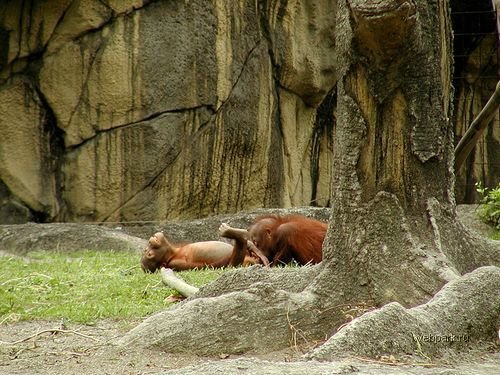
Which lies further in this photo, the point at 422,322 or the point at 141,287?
the point at 141,287

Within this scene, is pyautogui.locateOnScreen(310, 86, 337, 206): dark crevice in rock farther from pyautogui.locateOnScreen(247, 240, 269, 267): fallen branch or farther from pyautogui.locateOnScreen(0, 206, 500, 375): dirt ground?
pyautogui.locateOnScreen(0, 206, 500, 375): dirt ground

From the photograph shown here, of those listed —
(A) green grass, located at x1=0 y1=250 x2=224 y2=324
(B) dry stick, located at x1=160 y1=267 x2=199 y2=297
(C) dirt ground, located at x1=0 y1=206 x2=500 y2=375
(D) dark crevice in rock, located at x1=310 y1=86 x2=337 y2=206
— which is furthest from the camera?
(D) dark crevice in rock, located at x1=310 y1=86 x2=337 y2=206

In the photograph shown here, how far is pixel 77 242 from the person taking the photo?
28.9 feet

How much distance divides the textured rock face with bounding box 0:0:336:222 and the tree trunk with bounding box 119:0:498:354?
21.7ft

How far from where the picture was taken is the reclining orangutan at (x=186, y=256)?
7.30 meters

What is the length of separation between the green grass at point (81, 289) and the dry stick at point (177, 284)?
0.21ft

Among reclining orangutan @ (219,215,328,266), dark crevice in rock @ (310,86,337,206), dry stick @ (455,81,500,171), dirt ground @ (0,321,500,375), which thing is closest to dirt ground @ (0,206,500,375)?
dirt ground @ (0,321,500,375)

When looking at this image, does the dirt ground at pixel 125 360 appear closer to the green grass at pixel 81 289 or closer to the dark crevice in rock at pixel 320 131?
the green grass at pixel 81 289

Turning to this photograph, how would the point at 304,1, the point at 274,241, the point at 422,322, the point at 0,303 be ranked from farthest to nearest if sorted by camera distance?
the point at 304,1 < the point at 274,241 < the point at 0,303 < the point at 422,322

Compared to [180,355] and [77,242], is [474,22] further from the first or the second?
[180,355]

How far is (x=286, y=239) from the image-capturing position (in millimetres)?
7129

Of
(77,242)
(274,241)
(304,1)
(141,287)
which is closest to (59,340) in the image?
(141,287)

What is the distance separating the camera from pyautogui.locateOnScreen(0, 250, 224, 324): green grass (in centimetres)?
541

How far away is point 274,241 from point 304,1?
5.88 metres
